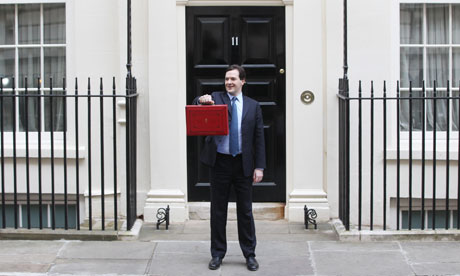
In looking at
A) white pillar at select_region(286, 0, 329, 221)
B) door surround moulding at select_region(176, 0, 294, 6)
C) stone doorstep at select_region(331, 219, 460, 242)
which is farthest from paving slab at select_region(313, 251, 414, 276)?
door surround moulding at select_region(176, 0, 294, 6)

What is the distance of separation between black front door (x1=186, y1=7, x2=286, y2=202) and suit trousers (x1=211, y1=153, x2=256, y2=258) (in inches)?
70.5

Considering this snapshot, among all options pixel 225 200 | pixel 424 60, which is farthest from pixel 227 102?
pixel 424 60

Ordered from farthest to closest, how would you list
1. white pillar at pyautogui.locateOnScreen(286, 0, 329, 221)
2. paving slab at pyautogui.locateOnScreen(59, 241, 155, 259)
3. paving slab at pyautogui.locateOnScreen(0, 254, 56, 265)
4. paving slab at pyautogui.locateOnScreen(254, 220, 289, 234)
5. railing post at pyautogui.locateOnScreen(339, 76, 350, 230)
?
white pillar at pyautogui.locateOnScreen(286, 0, 329, 221)
paving slab at pyautogui.locateOnScreen(254, 220, 289, 234)
railing post at pyautogui.locateOnScreen(339, 76, 350, 230)
paving slab at pyautogui.locateOnScreen(59, 241, 155, 259)
paving slab at pyautogui.locateOnScreen(0, 254, 56, 265)

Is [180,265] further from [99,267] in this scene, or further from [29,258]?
[29,258]

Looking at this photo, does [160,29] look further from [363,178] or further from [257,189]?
[363,178]

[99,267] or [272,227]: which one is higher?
[272,227]

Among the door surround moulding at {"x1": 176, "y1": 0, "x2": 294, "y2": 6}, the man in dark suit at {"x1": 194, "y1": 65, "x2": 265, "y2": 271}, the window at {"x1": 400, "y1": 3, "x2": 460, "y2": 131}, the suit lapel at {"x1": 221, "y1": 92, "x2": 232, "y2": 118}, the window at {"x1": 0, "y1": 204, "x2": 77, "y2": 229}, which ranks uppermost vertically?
the door surround moulding at {"x1": 176, "y1": 0, "x2": 294, "y2": 6}

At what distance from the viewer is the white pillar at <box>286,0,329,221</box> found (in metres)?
7.78

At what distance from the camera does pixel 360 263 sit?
21.3 ft

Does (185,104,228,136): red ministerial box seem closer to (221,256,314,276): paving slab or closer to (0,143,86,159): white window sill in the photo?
(221,256,314,276): paving slab

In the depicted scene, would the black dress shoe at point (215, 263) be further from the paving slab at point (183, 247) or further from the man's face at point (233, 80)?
the man's face at point (233, 80)

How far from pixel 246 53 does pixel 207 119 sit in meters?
2.06

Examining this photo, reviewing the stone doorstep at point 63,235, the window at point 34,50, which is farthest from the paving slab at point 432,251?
the window at point 34,50

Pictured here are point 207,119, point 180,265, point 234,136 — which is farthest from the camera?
point 180,265
